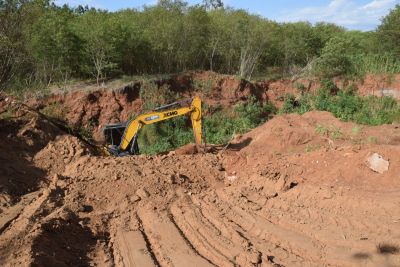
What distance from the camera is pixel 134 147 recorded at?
11570 millimetres

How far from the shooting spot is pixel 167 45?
18.0m

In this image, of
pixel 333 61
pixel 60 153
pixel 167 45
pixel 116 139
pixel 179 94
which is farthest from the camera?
pixel 333 61

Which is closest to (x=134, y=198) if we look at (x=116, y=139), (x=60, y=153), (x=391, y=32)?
(x=60, y=153)

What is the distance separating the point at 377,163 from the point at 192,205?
3.83 m

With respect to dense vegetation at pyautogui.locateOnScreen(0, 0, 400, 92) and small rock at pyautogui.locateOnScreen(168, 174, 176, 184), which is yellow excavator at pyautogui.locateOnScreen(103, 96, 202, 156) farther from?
dense vegetation at pyautogui.locateOnScreen(0, 0, 400, 92)

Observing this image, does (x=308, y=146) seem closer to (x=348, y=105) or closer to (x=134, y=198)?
(x=134, y=198)

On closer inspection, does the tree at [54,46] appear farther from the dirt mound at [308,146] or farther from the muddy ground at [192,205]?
the dirt mound at [308,146]

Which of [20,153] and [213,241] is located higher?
[20,153]

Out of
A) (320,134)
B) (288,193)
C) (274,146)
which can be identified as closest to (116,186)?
(288,193)

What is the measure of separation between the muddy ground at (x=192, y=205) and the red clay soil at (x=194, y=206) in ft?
0.07

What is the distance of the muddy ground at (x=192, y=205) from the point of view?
20.0 feet

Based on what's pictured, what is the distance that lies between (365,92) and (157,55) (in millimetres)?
9116

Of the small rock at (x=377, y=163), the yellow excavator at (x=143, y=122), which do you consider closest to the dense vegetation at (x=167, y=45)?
the yellow excavator at (x=143, y=122)

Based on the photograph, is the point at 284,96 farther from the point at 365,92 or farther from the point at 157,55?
the point at 157,55
